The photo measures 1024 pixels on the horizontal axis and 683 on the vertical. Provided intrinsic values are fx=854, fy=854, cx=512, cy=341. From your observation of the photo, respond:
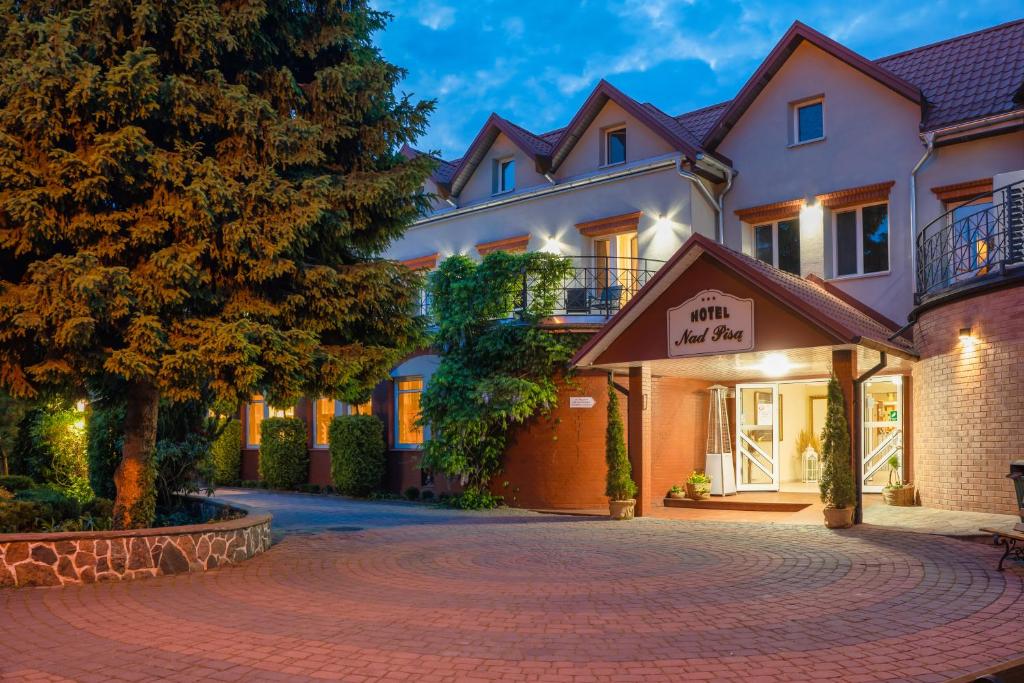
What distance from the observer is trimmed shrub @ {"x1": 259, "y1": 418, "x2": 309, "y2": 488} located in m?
22.1

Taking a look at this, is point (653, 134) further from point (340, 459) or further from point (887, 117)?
point (340, 459)

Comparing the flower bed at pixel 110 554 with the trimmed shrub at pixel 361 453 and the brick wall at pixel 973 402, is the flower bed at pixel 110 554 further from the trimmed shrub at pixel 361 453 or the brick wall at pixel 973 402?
the brick wall at pixel 973 402

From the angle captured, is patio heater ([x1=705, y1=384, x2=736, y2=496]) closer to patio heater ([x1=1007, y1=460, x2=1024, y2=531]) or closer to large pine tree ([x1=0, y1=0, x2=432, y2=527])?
patio heater ([x1=1007, y1=460, x2=1024, y2=531])

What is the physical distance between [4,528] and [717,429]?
1293 centimetres

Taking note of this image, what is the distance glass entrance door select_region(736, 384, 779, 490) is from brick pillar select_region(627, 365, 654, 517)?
3664 mm

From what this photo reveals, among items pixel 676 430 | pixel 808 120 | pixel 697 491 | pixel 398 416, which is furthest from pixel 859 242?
pixel 398 416

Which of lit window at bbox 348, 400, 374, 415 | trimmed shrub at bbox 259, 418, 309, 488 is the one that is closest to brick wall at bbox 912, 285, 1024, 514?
lit window at bbox 348, 400, 374, 415

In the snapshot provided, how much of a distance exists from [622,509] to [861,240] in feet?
24.0

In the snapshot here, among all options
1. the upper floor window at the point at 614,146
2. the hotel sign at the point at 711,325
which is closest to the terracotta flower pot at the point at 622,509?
the hotel sign at the point at 711,325

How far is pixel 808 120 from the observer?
59.2 feet

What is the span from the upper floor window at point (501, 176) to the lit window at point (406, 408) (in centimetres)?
554

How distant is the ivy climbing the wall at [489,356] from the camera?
16.7 m

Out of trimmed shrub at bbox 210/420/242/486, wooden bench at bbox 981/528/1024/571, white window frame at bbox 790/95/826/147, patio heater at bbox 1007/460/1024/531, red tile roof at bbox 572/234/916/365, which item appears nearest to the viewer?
wooden bench at bbox 981/528/1024/571

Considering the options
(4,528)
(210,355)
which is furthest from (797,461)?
(4,528)
